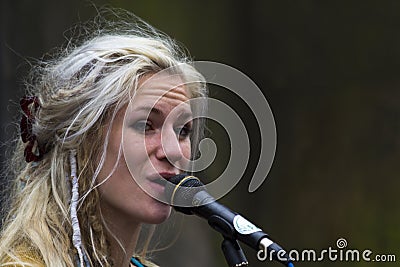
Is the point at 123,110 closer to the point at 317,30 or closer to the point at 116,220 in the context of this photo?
the point at 116,220

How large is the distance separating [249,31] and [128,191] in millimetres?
2721

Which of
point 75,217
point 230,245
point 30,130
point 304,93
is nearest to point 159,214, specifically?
point 75,217

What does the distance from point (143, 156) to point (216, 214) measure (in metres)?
0.37

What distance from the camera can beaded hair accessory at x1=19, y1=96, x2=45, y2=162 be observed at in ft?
8.16

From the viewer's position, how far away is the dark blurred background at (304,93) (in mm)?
4387

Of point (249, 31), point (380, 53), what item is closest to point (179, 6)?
point (249, 31)

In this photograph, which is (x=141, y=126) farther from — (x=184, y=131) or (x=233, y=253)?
(x=233, y=253)

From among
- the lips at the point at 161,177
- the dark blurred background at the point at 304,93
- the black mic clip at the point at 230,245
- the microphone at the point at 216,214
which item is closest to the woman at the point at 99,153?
the lips at the point at 161,177

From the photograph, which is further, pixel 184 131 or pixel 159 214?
pixel 184 131

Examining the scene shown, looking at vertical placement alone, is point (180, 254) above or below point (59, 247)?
below

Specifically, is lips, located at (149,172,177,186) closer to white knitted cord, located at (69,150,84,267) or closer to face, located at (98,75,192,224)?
face, located at (98,75,192,224)

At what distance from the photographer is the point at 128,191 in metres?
2.29

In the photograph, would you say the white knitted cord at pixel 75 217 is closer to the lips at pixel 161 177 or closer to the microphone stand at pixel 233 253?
the lips at pixel 161 177

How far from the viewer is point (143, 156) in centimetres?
229
